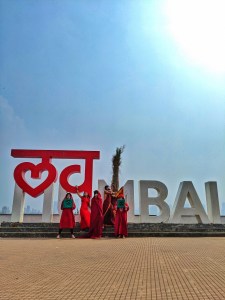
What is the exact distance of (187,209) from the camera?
42.8ft

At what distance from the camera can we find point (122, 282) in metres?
3.72

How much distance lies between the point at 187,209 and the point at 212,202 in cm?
120

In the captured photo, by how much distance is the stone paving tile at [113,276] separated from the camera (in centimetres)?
323

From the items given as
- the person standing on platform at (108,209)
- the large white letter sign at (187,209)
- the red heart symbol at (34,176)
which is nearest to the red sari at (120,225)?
the person standing on platform at (108,209)

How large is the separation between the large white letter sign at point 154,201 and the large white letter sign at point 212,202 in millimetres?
1959

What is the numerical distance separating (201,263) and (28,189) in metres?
9.75

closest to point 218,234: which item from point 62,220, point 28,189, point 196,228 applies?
point 196,228

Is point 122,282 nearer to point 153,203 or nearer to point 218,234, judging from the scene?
point 218,234

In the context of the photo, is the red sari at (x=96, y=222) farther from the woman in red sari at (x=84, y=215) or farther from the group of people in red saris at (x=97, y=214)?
the woman in red sari at (x=84, y=215)

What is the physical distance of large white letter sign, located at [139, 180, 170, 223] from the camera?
1273 cm

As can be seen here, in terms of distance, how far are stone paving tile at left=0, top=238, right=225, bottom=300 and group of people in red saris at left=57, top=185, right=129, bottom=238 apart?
405 cm

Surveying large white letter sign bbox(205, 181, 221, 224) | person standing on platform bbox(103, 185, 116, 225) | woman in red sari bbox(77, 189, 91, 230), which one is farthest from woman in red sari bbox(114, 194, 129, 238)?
large white letter sign bbox(205, 181, 221, 224)

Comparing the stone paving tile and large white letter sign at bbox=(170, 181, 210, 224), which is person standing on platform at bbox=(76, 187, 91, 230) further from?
the stone paving tile

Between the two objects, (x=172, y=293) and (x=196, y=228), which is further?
(x=196, y=228)
